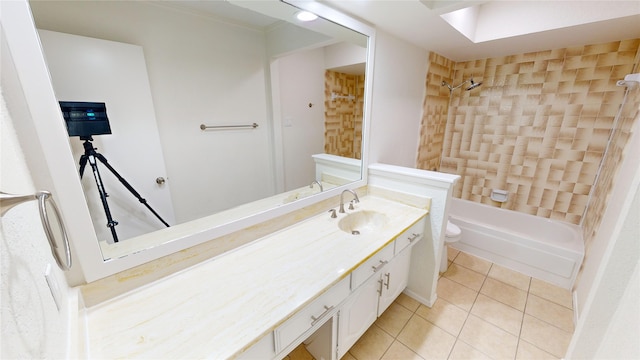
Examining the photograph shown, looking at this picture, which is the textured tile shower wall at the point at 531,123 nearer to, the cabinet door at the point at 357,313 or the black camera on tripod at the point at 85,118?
the cabinet door at the point at 357,313

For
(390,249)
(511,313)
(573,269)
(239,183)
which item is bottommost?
(511,313)

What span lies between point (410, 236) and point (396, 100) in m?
1.21

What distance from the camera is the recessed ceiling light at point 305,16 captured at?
4.52 feet

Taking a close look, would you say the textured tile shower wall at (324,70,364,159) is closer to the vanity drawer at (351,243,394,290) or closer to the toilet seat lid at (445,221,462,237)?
the vanity drawer at (351,243,394,290)

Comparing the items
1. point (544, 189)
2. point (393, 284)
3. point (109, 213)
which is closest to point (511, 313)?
point (393, 284)

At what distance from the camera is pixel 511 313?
72.2 inches

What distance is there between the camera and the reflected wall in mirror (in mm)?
934

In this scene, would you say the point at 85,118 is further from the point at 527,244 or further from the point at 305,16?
the point at 527,244

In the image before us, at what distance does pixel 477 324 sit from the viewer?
5.68 ft

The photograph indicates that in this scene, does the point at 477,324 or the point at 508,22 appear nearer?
the point at 477,324

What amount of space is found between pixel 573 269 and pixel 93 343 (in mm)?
3163

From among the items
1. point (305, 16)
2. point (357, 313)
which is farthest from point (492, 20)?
point (357, 313)

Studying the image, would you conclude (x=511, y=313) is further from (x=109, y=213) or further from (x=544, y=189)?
(x=109, y=213)

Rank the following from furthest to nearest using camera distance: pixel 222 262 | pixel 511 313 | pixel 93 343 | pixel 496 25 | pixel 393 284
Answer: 1. pixel 496 25
2. pixel 511 313
3. pixel 393 284
4. pixel 222 262
5. pixel 93 343
